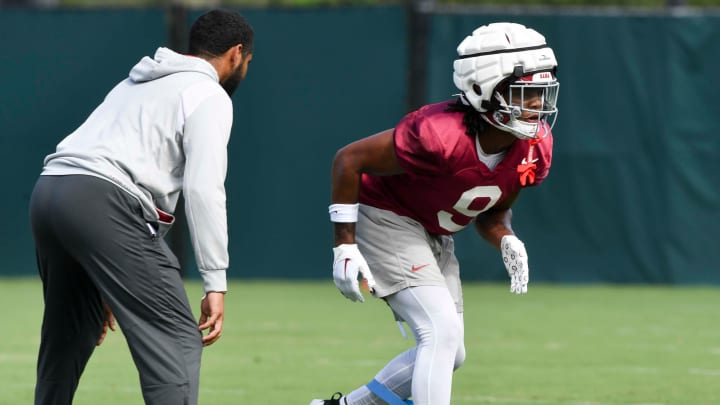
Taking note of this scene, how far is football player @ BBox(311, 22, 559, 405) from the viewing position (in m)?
5.49

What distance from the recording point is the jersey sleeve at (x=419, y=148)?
17.8 ft

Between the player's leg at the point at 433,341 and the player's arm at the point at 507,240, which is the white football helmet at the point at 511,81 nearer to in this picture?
the player's arm at the point at 507,240

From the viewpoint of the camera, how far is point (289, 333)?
32.9 ft

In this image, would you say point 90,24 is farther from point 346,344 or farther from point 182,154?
point 182,154

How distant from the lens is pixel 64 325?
5066 millimetres

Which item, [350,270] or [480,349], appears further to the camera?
[480,349]

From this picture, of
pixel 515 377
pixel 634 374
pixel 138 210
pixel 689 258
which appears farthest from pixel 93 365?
pixel 689 258

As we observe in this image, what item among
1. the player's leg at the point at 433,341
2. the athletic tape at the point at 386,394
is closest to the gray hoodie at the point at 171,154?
the player's leg at the point at 433,341

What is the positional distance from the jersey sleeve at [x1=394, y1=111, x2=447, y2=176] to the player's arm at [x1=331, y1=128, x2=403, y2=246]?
2.0 inches

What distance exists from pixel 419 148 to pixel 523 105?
51 centimetres

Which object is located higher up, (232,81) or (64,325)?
(232,81)

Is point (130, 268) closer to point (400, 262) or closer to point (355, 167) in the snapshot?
point (355, 167)

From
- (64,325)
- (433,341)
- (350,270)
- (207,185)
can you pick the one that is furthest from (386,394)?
(207,185)

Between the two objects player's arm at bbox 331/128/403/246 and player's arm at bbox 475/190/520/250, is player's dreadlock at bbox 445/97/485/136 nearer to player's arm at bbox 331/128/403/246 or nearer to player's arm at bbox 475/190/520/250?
player's arm at bbox 331/128/403/246
